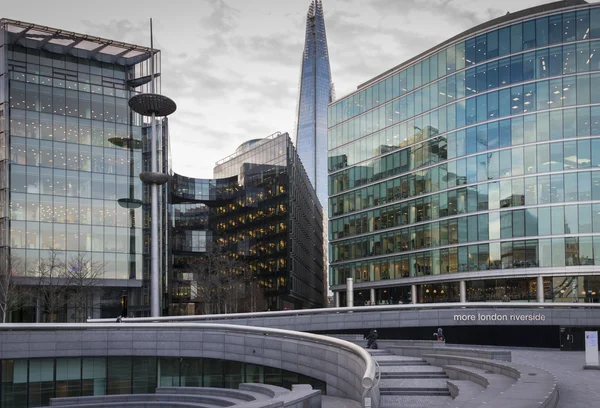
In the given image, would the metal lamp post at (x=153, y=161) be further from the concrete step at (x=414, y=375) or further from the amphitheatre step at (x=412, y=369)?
the concrete step at (x=414, y=375)

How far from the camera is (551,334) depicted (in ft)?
116

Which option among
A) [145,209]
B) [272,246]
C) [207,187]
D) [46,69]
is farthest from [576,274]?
[207,187]

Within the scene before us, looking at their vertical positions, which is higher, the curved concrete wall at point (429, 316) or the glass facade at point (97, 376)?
the curved concrete wall at point (429, 316)

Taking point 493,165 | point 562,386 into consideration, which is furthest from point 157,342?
point 493,165

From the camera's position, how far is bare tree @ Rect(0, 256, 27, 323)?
4941cm

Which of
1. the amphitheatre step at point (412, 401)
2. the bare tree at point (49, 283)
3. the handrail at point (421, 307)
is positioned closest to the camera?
the amphitheatre step at point (412, 401)

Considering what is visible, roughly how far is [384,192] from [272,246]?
99.3 feet

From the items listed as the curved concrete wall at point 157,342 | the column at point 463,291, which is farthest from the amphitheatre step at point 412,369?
the column at point 463,291

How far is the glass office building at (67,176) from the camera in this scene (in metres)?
59.7

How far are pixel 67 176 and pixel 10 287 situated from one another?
13.5 metres

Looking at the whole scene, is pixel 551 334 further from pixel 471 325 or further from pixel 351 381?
pixel 351 381

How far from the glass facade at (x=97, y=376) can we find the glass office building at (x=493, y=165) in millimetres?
42374

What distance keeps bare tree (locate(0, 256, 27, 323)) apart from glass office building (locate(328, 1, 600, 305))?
137ft

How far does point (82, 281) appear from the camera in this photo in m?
57.8
